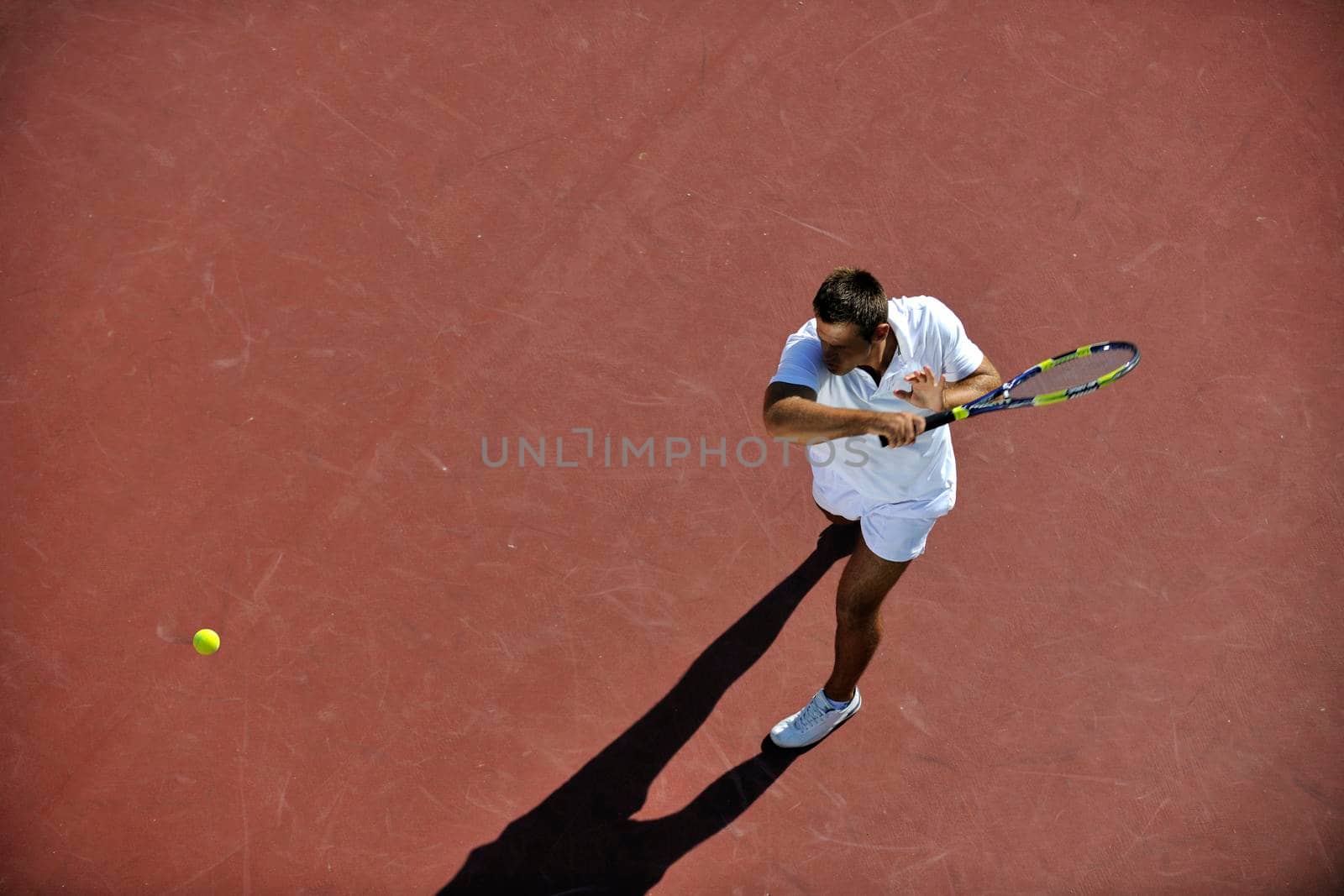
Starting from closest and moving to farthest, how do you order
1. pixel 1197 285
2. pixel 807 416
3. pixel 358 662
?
pixel 807 416
pixel 358 662
pixel 1197 285

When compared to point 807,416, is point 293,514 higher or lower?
lower

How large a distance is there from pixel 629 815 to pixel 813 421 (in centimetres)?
194

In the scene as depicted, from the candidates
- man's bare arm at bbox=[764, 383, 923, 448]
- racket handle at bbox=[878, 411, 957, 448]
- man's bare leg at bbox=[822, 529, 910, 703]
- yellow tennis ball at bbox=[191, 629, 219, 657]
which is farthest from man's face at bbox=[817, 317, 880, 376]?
yellow tennis ball at bbox=[191, 629, 219, 657]

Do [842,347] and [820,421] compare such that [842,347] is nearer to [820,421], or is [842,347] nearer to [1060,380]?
[820,421]

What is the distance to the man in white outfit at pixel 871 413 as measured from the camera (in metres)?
3.41

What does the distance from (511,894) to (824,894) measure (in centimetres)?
128

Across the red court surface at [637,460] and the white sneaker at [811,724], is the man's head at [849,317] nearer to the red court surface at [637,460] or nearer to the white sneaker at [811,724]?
the red court surface at [637,460]

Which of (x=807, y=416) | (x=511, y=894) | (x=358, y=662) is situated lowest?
(x=511, y=894)

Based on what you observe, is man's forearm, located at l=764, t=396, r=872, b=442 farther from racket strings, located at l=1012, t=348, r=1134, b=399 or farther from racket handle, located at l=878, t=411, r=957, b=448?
racket strings, located at l=1012, t=348, r=1134, b=399

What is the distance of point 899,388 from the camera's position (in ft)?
12.1

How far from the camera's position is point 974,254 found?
509cm

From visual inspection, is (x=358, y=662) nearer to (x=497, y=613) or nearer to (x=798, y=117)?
(x=497, y=613)

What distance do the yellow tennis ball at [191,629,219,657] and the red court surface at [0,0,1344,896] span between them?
8cm

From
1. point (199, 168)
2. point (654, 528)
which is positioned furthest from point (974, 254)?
point (199, 168)
